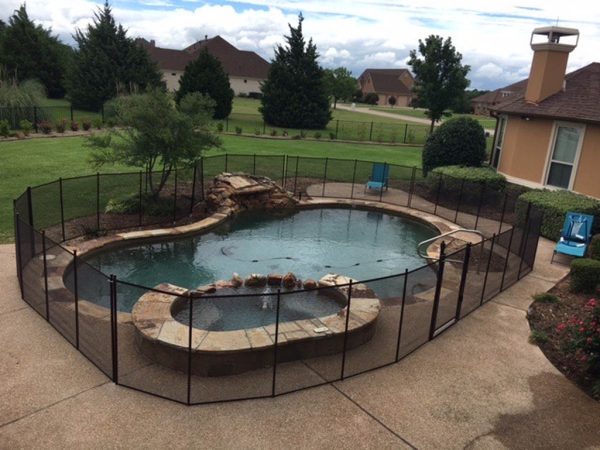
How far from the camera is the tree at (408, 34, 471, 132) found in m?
30.2

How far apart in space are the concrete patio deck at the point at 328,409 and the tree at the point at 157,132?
6453 mm

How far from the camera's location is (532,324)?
29.4ft

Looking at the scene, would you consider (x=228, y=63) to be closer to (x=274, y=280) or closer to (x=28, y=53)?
(x=28, y=53)

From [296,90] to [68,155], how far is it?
2184cm

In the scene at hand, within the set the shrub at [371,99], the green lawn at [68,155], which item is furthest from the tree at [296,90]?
the shrub at [371,99]

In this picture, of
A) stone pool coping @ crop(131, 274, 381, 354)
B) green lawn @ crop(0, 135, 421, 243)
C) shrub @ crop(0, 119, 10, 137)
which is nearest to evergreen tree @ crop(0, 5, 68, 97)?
shrub @ crop(0, 119, 10, 137)

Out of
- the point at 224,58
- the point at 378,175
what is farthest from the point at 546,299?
the point at 224,58

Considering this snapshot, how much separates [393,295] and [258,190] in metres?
8.09

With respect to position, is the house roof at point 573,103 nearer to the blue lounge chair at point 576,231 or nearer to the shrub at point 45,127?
the blue lounge chair at point 576,231

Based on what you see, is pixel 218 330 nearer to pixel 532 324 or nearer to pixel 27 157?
pixel 532 324

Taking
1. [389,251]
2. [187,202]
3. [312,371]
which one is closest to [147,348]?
[312,371]

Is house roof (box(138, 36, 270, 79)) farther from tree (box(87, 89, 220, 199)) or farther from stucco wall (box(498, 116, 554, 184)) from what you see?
tree (box(87, 89, 220, 199))

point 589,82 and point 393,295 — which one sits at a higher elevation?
point 589,82

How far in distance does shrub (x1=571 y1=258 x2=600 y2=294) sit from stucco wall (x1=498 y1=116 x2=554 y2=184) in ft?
26.1
